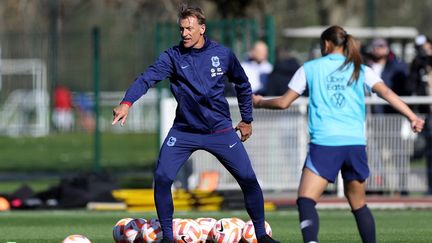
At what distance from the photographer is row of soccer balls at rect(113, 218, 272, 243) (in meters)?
10.5

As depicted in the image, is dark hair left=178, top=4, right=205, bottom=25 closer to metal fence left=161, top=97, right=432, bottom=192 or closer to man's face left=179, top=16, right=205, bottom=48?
man's face left=179, top=16, right=205, bottom=48

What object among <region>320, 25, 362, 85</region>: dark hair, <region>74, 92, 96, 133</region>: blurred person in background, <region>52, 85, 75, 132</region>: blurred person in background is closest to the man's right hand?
<region>320, 25, 362, 85</region>: dark hair

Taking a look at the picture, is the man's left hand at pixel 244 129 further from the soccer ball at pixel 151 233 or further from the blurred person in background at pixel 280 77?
the blurred person in background at pixel 280 77

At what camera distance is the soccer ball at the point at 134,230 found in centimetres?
1052

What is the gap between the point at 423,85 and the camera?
1772 centimetres

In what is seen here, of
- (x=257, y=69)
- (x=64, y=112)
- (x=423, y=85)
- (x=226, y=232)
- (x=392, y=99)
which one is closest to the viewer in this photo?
(x=392, y=99)

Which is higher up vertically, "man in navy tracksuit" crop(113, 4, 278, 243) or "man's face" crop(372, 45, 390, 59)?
"man's face" crop(372, 45, 390, 59)

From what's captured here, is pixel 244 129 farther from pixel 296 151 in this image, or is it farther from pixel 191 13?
pixel 296 151

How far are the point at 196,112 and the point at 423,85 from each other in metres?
8.24

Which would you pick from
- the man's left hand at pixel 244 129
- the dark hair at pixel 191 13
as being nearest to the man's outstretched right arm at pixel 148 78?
the dark hair at pixel 191 13

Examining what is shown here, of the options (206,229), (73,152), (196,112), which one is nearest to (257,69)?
(206,229)

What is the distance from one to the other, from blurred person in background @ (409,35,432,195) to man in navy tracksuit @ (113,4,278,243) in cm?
740

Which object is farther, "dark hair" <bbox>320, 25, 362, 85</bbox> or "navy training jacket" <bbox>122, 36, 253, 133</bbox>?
"navy training jacket" <bbox>122, 36, 253, 133</bbox>

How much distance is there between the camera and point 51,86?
2734cm
